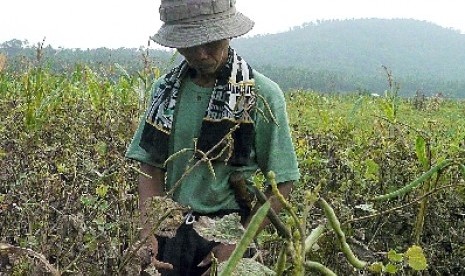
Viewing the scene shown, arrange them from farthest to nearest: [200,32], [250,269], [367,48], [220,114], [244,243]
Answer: [367,48], [220,114], [200,32], [250,269], [244,243]

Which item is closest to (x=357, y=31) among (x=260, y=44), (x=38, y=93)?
(x=260, y=44)

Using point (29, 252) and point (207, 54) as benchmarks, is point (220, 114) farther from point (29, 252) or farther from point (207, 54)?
point (29, 252)

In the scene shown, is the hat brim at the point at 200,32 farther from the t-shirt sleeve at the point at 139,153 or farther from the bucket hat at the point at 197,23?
the t-shirt sleeve at the point at 139,153

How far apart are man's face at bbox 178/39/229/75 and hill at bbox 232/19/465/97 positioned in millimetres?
81502

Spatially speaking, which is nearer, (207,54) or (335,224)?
(335,224)

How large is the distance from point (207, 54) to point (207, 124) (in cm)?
21

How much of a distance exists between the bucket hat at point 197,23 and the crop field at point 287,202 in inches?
14.0

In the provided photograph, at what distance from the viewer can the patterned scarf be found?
183 cm

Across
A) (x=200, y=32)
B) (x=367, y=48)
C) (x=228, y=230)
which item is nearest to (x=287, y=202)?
(x=228, y=230)

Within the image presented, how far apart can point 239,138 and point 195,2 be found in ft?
1.29

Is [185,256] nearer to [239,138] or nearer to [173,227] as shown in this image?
[239,138]

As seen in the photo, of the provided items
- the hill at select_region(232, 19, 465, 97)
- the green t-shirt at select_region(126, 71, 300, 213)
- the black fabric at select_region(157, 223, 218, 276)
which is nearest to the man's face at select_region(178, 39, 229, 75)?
the green t-shirt at select_region(126, 71, 300, 213)

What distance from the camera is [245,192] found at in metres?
1.95

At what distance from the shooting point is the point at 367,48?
101m
